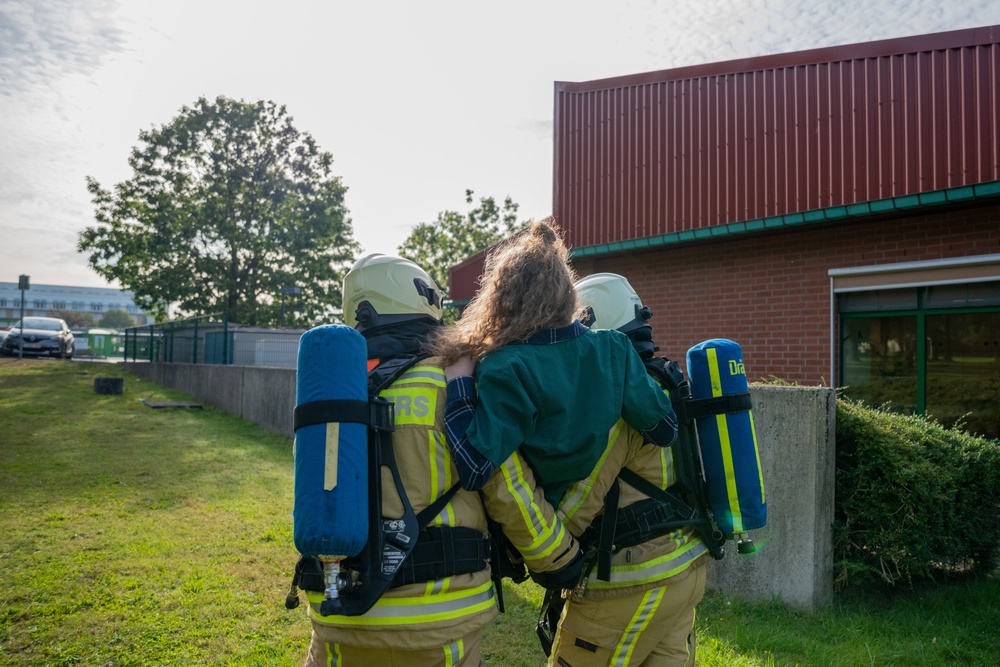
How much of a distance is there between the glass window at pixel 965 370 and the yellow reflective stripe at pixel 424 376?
6.68m

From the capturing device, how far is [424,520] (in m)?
2.04

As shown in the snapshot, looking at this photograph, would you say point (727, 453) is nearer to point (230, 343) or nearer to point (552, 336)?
point (552, 336)

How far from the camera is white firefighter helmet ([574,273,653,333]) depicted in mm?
2691

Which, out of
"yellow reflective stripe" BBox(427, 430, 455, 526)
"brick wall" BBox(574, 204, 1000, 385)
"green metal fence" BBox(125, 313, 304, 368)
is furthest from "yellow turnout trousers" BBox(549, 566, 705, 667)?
"green metal fence" BBox(125, 313, 304, 368)

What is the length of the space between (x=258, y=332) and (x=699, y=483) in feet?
52.3

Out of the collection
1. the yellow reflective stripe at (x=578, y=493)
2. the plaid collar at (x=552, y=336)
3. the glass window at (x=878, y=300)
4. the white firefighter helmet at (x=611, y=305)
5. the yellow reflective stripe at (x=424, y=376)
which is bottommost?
the yellow reflective stripe at (x=578, y=493)

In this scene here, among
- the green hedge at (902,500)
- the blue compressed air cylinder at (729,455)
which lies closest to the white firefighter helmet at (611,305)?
the blue compressed air cylinder at (729,455)

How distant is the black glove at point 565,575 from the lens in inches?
87.7

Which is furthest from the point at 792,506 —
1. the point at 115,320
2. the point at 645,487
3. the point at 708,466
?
the point at 115,320

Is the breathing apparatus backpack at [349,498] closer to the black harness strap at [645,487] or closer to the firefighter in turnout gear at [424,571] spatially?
the firefighter in turnout gear at [424,571]

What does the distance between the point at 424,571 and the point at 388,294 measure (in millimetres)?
862

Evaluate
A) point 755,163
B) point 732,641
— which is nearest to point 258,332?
point 755,163

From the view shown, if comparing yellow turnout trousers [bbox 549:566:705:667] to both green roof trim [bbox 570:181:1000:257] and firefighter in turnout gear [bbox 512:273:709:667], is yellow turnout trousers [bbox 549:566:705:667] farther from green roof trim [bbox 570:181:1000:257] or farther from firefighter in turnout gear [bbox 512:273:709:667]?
green roof trim [bbox 570:181:1000:257]

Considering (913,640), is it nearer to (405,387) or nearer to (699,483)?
(699,483)
